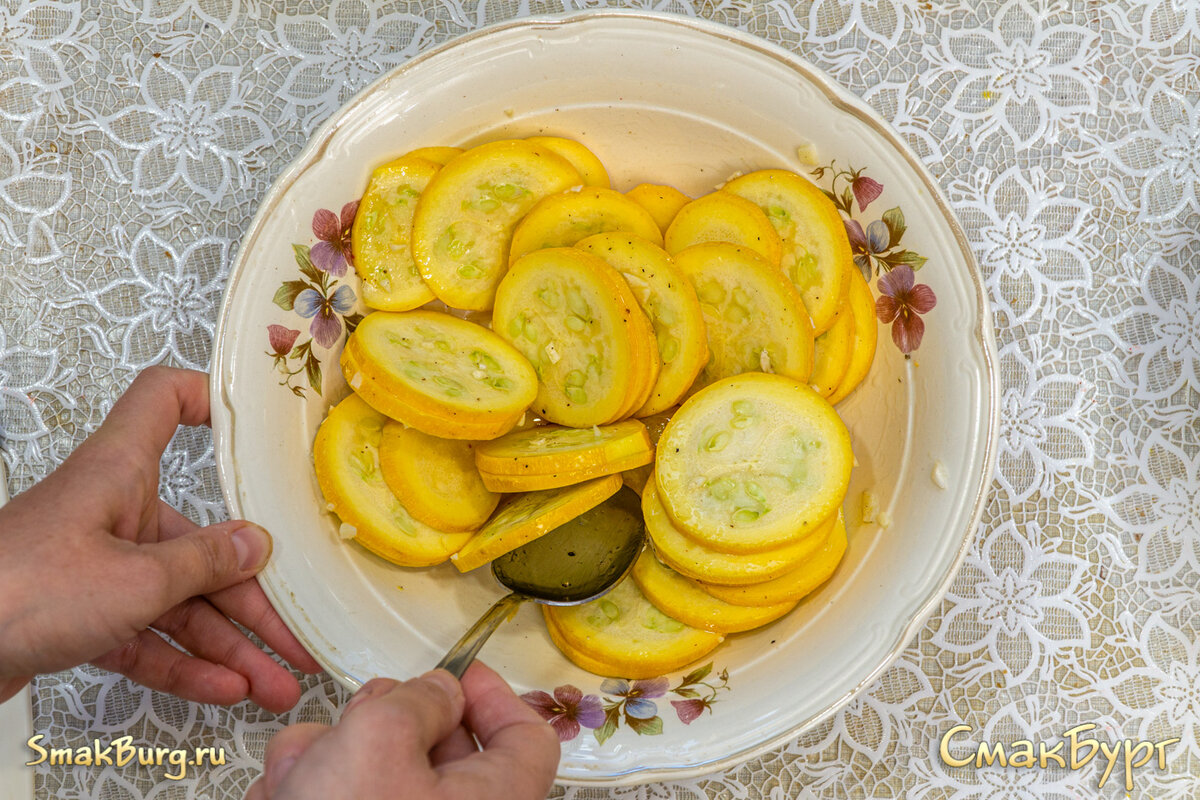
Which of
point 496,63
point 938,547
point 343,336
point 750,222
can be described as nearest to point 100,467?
point 343,336

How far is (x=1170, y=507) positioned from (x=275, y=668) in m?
1.43

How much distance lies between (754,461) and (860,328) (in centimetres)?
26

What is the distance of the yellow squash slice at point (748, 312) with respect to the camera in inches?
43.3

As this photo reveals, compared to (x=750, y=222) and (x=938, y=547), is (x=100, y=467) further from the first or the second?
(x=938, y=547)

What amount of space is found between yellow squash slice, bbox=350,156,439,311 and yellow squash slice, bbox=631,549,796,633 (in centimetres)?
52

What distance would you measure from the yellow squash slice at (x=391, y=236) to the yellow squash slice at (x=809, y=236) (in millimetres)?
483

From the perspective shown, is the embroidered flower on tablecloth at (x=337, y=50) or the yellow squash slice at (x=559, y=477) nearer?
the yellow squash slice at (x=559, y=477)

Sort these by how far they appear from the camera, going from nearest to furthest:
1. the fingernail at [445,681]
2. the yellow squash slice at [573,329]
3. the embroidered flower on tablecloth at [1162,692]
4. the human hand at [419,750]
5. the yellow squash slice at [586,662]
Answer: the human hand at [419,750]
the fingernail at [445,681]
the yellow squash slice at [573,329]
the yellow squash slice at [586,662]
the embroidered flower on tablecloth at [1162,692]

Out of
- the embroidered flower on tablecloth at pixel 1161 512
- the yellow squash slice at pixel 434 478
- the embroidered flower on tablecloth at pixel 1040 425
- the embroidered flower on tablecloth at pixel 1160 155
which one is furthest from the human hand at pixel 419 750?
the embroidered flower on tablecloth at pixel 1160 155

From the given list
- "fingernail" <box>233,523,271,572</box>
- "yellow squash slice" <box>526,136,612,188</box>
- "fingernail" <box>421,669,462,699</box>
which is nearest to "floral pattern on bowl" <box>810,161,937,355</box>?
"yellow squash slice" <box>526,136,612,188</box>

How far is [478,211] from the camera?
3.93 ft

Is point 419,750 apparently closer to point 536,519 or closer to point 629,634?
point 536,519

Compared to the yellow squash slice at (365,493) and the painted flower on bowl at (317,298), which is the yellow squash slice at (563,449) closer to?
the yellow squash slice at (365,493)

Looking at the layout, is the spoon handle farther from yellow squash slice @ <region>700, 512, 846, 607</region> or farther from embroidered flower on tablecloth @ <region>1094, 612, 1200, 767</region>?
embroidered flower on tablecloth @ <region>1094, 612, 1200, 767</region>
